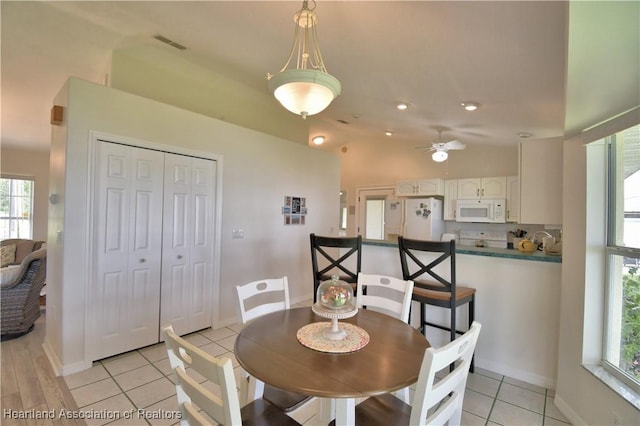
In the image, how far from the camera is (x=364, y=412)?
1.33m

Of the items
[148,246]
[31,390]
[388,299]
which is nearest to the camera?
[388,299]

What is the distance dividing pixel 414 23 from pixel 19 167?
25.5 ft

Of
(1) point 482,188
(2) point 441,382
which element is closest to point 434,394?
(2) point 441,382

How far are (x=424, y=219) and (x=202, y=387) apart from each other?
542 centimetres

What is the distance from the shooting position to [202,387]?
96 cm

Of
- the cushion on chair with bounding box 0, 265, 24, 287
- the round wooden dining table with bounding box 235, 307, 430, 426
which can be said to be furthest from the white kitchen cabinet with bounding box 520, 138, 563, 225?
the cushion on chair with bounding box 0, 265, 24, 287

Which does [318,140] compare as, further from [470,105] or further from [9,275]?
[9,275]

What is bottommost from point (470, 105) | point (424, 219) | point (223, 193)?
point (424, 219)

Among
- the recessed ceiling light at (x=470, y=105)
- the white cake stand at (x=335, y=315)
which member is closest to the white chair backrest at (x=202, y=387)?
the white cake stand at (x=335, y=315)

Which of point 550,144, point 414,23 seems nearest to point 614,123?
A: point 550,144

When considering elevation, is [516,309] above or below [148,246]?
below

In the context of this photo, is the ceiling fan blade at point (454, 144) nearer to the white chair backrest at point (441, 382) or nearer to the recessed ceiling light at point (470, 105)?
the recessed ceiling light at point (470, 105)

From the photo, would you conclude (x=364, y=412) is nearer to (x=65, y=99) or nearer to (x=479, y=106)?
(x=65, y=99)

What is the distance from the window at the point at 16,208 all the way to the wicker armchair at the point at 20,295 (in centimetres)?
383
